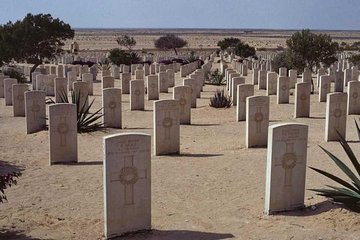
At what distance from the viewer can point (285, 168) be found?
7.53 metres

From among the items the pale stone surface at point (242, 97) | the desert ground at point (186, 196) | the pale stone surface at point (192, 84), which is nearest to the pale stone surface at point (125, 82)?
the pale stone surface at point (192, 84)

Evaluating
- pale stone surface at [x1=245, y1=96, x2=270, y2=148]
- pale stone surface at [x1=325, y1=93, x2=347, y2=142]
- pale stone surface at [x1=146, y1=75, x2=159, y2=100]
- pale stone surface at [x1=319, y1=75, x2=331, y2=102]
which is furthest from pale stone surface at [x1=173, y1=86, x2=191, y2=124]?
pale stone surface at [x1=319, y1=75, x2=331, y2=102]

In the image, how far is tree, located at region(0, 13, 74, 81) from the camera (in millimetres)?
35250

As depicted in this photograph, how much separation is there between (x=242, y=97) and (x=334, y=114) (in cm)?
417

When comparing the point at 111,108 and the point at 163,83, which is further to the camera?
the point at 163,83

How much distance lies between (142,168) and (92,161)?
450cm

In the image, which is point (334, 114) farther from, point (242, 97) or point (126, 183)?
point (126, 183)

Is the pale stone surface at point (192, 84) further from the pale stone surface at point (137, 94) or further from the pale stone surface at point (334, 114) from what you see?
the pale stone surface at point (334, 114)

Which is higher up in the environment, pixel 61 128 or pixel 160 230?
pixel 61 128

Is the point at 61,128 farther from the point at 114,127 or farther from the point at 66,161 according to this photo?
the point at 114,127

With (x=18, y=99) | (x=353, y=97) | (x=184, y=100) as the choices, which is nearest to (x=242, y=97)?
(x=184, y=100)

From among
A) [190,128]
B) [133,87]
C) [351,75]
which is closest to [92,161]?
[190,128]

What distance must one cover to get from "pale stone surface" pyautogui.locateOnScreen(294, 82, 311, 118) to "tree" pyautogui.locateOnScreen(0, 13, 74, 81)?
22295 millimetres

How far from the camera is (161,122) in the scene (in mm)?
11688
